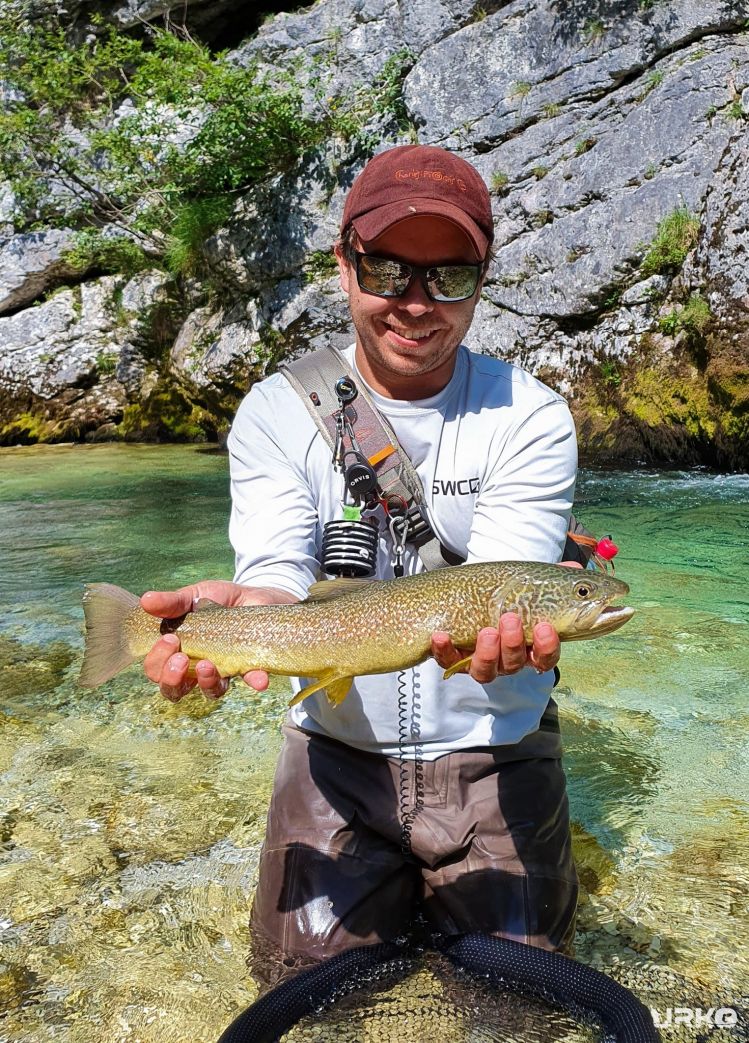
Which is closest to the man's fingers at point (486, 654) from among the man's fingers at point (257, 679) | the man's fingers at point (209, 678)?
the man's fingers at point (257, 679)

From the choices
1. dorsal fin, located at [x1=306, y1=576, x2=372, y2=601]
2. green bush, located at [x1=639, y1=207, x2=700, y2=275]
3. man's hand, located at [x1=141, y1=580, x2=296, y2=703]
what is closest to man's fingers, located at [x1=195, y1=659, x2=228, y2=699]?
man's hand, located at [x1=141, y1=580, x2=296, y2=703]

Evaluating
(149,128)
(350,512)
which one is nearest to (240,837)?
(350,512)

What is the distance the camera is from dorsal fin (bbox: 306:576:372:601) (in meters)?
2.97

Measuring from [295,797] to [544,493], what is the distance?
1.46 meters

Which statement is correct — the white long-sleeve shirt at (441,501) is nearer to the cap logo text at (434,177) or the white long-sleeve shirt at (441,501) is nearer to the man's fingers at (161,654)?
the man's fingers at (161,654)

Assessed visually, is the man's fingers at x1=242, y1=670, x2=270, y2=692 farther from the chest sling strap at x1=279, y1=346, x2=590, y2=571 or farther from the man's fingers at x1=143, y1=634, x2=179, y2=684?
the chest sling strap at x1=279, y1=346, x2=590, y2=571

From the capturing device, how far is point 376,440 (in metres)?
3.40

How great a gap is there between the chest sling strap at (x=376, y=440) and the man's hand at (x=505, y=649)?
2.21 feet

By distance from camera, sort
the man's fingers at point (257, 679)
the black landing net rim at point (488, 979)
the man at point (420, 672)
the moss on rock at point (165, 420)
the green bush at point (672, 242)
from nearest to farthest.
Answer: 1. the black landing net rim at point (488, 979)
2. the man's fingers at point (257, 679)
3. the man at point (420, 672)
4. the green bush at point (672, 242)
5. the moss on rock at point (165, 420)

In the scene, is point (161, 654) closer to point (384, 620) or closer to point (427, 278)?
point (384, 620)

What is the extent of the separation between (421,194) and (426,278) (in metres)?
0.30

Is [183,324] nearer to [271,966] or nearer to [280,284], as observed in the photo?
[280,284]

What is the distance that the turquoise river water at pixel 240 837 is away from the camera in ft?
9.90

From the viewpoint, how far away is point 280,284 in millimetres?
17547
